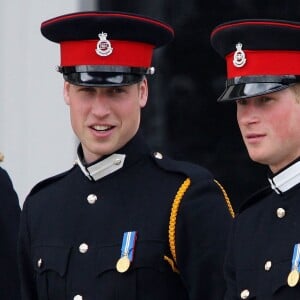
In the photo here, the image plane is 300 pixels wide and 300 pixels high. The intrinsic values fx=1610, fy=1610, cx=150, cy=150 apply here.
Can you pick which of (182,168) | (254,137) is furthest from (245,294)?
(182,168)

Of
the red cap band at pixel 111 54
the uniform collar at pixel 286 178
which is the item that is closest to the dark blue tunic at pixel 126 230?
the red cap band at pixel 111 54

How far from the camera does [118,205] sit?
5230mm

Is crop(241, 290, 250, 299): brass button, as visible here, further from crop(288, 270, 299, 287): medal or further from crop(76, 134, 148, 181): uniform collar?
crop(76, 134, 148, 181): uniform collar

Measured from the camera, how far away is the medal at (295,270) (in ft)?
15.1

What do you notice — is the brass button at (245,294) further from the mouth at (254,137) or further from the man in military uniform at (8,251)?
the man in military uniform at (8,251)

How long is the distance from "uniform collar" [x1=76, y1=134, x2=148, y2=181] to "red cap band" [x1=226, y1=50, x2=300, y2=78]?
0.50 metres

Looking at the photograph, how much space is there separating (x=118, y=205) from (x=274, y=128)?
2.49 feet

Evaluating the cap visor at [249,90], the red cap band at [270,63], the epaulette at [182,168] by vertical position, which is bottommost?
the epaulette at [182,168]

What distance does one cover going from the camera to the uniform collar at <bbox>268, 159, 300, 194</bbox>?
472 centimetres

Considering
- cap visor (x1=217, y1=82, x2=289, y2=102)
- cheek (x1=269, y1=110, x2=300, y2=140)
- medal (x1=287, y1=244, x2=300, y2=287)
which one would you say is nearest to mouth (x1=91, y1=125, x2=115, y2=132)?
cap visor (x1=217, y1=82, x2=289, y2=102)

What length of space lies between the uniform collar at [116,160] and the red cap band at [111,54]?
0.81 ft

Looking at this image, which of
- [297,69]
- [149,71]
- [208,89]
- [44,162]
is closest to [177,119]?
[208,89]

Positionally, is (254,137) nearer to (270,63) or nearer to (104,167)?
(270,63)

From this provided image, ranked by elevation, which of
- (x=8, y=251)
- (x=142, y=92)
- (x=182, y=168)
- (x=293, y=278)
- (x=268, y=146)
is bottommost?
(x=8, y=251)
